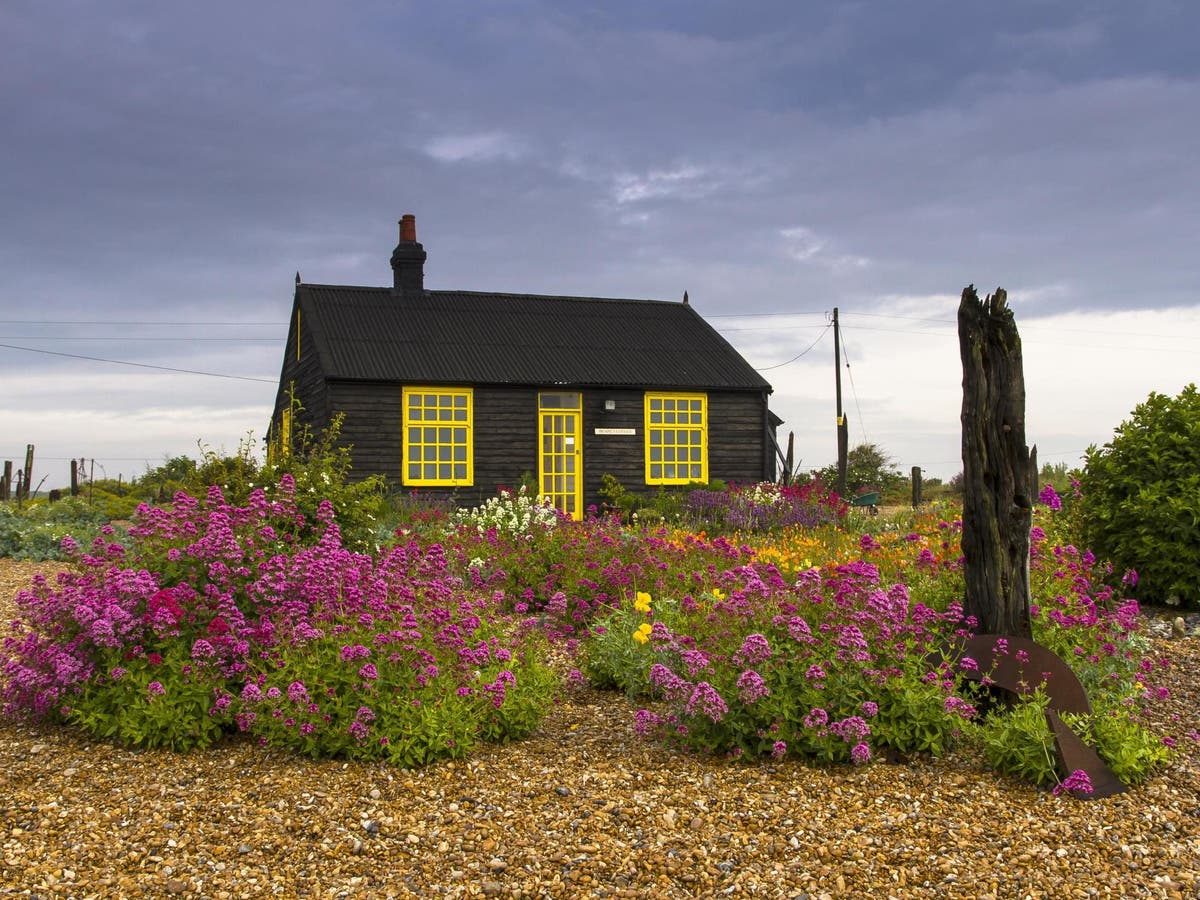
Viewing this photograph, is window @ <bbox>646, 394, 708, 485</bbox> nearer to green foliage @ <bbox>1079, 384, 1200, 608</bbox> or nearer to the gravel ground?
green foliage @ <bbox>1079, 384, 1200, 608</bbox>

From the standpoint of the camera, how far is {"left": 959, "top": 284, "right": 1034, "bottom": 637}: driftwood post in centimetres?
515

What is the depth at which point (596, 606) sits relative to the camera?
7.22m

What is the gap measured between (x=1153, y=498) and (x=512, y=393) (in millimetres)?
11566

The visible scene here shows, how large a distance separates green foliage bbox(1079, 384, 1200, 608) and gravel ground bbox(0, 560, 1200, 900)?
4.82 metres

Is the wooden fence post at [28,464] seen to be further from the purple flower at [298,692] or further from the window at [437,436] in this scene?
the purple flower at [298,692]

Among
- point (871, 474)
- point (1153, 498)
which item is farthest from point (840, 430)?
point (1153, 498)

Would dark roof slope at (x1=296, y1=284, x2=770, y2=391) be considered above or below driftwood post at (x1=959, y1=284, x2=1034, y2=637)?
above

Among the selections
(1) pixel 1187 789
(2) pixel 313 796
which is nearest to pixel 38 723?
(2) pixel 313 796

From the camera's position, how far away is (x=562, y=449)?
1886cm

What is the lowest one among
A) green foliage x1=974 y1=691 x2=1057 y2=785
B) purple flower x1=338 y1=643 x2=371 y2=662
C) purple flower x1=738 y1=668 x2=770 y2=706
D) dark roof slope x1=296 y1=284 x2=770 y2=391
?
green foliage x1=974 y1=691 x2=1057 y2=785

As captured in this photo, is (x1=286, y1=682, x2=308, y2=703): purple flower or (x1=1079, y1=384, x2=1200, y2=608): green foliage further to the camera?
(x1=1079, y1=384, x2=1200, y2=608): green foliage

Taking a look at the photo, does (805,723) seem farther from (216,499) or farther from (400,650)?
(216,499)

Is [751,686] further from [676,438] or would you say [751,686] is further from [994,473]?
[676,438]

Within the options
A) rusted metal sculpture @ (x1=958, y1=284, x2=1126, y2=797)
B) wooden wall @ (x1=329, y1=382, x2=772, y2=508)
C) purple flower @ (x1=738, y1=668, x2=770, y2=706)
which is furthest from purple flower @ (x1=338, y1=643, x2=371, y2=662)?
wooden wall @ (x1=329, y1=382, x2=772, y2=508)
